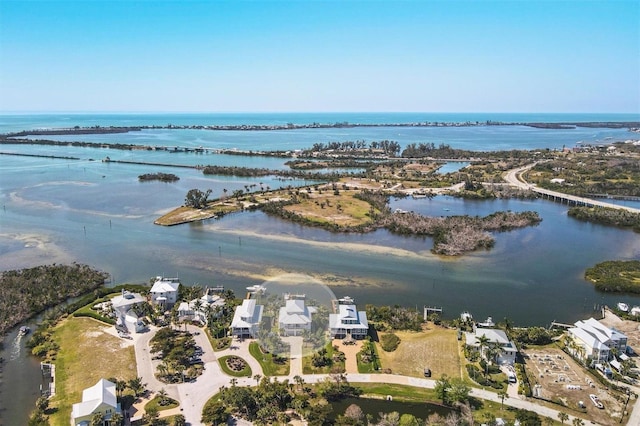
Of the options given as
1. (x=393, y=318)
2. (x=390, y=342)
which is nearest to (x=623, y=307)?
(x=393, y=318)

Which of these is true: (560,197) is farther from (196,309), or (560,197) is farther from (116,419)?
(116,419)

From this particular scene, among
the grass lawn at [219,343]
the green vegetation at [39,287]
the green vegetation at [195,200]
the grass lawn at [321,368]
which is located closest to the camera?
the grass lawn at [321,368]

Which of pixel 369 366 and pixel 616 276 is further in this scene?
pixel 616 276

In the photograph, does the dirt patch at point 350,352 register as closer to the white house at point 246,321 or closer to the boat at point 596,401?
the white house at point 246,321

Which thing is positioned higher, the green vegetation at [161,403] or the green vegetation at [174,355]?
the green vegetation at [174,355]

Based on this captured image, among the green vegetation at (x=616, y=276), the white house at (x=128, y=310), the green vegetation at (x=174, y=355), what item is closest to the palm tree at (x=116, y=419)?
the green vegetation at (x=174, y=355)

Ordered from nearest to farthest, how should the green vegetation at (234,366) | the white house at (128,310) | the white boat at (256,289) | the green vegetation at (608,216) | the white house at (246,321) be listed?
the green vegetation at (234,366)
the white house at (246,321)
the white house at (128,310)
the white boat at (256,289)
the green vegetation at (608,216)

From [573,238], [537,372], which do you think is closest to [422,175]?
[573,238]
